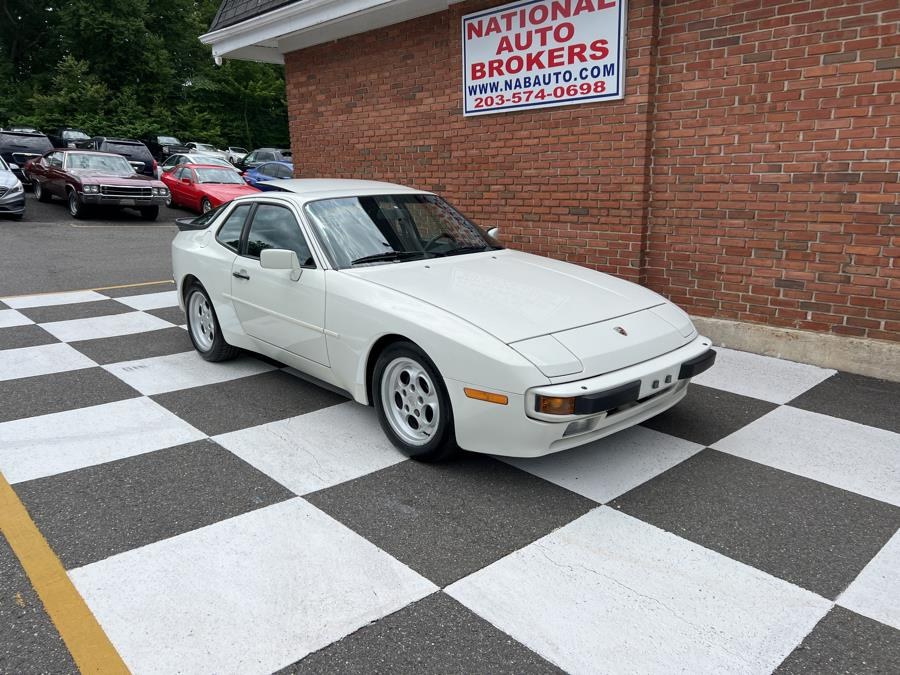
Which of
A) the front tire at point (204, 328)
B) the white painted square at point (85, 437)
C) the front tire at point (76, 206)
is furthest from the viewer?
the front tire at point (76, 206)

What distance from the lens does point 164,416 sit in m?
4.60

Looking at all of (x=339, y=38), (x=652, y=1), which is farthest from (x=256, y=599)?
(x=339, y=38)

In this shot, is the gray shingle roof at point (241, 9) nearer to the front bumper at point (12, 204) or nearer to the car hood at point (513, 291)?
the car hood at point (513, 291)

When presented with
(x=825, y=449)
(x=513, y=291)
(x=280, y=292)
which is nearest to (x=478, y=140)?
(x=280, y=292)

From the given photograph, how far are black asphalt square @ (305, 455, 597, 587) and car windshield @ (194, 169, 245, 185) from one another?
15.8 metres

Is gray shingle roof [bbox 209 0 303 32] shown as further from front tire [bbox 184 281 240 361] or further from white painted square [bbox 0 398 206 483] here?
white painted square [bbox 0 398 206 483]

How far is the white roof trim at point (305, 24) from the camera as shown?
8172 mm

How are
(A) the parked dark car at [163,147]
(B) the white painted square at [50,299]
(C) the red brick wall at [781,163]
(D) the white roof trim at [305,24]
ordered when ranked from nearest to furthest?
1. (C) the red brick wall at [781,163]
2. (B) the white painted square at [50,299]
3. (D) the white roof trim at [305,24]
4. (A) the parked dark car at [163,147]

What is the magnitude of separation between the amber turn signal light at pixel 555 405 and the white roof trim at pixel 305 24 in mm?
6022

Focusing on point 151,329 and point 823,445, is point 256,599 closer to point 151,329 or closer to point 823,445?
point 823,445

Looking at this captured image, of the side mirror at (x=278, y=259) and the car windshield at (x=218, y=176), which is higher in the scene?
the car windshield at (x=218, y=176)

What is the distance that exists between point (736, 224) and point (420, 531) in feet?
13.9

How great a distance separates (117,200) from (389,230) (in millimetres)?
13648

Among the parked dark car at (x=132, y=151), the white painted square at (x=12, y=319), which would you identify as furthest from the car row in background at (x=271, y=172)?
the white painted square at (x=12, y=319)
